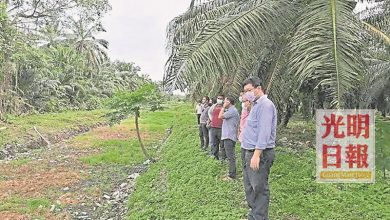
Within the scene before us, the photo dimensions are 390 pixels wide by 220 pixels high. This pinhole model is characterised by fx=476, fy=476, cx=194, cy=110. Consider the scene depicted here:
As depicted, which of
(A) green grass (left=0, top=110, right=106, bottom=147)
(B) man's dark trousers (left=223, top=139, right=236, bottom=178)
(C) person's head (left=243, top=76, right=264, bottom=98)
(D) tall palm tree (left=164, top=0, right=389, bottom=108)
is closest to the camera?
(C) person's head (left=243, top=76, right=264, bottom=98)

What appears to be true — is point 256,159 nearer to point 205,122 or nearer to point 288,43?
point 288,43

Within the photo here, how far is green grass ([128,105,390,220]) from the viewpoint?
24.7 feet

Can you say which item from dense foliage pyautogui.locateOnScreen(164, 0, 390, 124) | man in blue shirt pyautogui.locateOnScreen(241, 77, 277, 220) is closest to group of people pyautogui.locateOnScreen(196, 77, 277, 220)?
man in blue shirt pyautogui.locateOnScreen(241, 77, 277, 220)

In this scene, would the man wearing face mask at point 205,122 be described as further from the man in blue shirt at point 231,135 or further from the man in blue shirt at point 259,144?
the man in blue shirt at point 259,144

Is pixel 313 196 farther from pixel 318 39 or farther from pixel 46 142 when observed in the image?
pixel 46 142

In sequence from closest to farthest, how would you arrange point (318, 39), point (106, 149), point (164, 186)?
point (318, 39) → point (164, 186) → point (106, 149)

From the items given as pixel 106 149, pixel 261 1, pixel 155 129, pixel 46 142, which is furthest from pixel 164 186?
pixel 155 129

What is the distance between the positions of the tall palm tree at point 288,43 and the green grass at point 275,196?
1.63 m

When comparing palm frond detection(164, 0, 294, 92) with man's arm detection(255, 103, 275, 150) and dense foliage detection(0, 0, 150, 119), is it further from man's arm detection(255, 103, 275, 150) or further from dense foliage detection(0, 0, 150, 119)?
dense foliage detection(0, 0, 150, 119)

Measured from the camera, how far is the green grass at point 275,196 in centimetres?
754

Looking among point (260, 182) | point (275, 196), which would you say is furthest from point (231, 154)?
point (260, 182)

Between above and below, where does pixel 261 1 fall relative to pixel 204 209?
above

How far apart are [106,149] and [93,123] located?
13.6 meters

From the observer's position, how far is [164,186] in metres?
11.0
